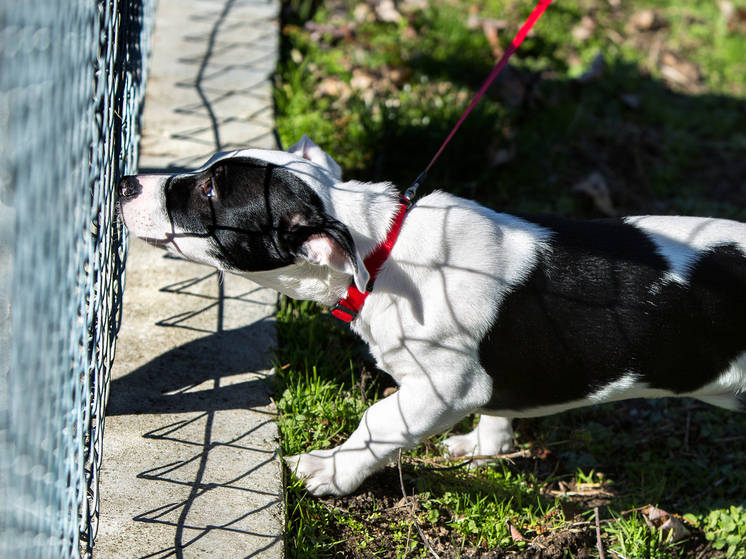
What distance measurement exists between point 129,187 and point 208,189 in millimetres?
336

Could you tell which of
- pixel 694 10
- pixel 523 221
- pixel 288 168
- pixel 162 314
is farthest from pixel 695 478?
pixel 694 10

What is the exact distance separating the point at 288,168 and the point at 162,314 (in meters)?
1.17

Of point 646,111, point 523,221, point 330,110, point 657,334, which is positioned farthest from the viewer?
point 646,111

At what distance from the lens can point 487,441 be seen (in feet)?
10.5

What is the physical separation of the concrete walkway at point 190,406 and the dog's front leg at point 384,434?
0.19 meters

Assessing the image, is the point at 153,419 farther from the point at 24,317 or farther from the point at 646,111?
the point at 646,111

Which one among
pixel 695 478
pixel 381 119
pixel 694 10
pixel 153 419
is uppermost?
pixel 694 10

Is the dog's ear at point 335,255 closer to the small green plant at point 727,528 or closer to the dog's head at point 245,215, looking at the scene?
the dog's head at point 245,215

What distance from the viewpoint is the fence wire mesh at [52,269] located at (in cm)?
138

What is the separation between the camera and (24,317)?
1475mm

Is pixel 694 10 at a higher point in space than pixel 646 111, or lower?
higher

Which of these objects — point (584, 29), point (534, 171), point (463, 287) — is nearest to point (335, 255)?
point (463, 287)

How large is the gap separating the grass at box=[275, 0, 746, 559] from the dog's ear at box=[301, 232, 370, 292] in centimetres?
86

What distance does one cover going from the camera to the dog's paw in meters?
2.66
